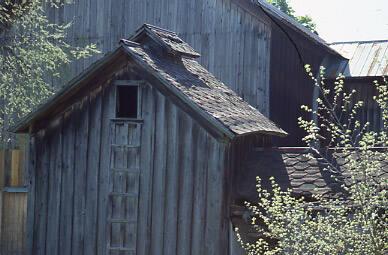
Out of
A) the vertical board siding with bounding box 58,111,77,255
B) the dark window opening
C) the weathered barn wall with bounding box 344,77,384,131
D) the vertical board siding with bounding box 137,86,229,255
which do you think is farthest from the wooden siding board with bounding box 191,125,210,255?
the weathered barn wall with bounding box 344,77,384,131

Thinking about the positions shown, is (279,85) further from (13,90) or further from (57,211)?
(57,211)

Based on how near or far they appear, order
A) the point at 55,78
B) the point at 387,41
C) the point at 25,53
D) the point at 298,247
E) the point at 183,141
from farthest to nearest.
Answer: the point at 387,41 < the point at 55,78 < the point at 25,53 < the point at 183,141 < the point at 298,247

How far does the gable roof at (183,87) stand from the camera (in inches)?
466

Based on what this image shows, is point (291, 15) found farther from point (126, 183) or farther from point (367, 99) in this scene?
point (126, 183)

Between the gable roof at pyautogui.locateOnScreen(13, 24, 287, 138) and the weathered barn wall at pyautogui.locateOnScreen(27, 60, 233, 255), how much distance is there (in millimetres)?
352

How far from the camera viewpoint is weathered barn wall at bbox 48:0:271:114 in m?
18.5

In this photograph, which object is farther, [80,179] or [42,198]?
[42,198]

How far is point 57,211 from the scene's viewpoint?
12.8 meters

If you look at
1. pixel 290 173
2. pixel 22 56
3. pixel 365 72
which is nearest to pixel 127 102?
pixel 290 173

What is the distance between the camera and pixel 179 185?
12172 millimetres

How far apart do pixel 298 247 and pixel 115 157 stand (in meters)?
4.96

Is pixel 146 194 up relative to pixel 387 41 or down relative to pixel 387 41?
down

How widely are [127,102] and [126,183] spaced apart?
4.70 ft

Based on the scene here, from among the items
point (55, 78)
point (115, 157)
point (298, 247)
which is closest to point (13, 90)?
point (55, 78)
